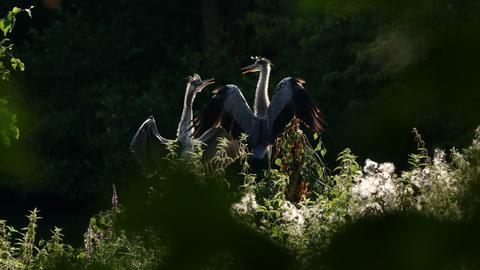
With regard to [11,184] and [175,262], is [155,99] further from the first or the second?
[175,262]

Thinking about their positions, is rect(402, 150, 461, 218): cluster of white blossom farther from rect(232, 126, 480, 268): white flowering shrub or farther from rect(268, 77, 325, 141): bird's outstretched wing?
rect(268, 77, 325, 141): bird's outstretched wing

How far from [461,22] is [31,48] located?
19.9 metres

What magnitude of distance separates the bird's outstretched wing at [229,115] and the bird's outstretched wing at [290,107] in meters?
0.28

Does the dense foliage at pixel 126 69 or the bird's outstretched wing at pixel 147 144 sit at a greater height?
the dense foliage at pixel 126 69

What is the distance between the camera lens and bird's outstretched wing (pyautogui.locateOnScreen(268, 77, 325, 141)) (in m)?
9.58

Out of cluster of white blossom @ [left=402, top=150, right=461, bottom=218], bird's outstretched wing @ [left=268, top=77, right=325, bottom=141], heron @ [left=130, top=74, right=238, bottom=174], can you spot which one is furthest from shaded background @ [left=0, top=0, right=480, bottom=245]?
cluster of white blossom @ [left=402, top=150, right=461, bottom=218]

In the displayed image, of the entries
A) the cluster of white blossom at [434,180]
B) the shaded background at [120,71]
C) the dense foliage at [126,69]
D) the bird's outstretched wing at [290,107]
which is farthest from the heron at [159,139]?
the cluster of white blossom at [434,180]

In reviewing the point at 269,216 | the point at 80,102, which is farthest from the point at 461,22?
the point at 80,102

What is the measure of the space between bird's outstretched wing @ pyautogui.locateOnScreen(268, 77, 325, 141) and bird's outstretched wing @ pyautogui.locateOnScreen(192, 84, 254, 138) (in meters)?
0.28

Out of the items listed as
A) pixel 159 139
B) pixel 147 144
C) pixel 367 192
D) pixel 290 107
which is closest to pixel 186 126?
pixel 159 139

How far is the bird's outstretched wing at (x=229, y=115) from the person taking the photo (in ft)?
32.3

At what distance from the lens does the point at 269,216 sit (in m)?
3.92

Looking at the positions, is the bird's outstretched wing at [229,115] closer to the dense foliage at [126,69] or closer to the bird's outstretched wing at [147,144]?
the bird's outstretched wing at [147,144]

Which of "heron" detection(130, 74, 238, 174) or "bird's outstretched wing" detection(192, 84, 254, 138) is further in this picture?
"bird's outstretched wing" detection(192, 84, 254, 138)
